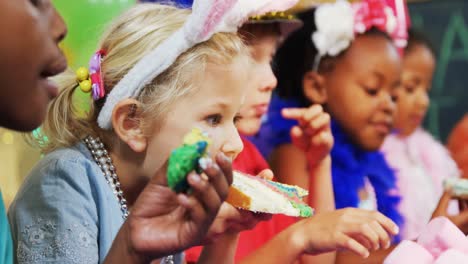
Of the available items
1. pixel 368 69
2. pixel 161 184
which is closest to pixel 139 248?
pixel 161 184

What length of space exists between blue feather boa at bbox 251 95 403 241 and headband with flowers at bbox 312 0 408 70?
5.6 inches

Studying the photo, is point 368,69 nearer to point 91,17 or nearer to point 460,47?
point 91,17

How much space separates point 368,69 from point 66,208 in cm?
88

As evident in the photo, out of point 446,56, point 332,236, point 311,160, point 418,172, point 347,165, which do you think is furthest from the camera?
point 446,56

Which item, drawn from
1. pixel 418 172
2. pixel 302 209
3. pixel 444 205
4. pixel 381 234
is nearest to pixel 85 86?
pixel 302 209

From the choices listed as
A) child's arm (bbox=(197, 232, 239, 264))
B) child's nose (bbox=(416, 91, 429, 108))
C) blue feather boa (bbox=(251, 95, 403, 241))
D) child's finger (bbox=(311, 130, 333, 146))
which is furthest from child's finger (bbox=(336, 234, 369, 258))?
child's nose (bbox=(416, 91, 429, 108))

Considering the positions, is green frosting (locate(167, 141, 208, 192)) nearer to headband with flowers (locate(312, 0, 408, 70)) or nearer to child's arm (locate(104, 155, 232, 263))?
child's arm (locate(104, 155, 232, 263))

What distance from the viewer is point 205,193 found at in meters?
0.78

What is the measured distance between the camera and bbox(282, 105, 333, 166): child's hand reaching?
1365 mm

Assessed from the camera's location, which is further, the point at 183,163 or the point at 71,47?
the point at 71,47

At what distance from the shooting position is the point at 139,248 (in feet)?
2.71

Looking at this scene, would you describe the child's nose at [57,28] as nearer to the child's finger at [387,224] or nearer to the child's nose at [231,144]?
the child's nose at [231,144]

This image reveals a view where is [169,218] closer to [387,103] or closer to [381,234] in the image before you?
[381,234]

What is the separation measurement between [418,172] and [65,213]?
133 centimetres
